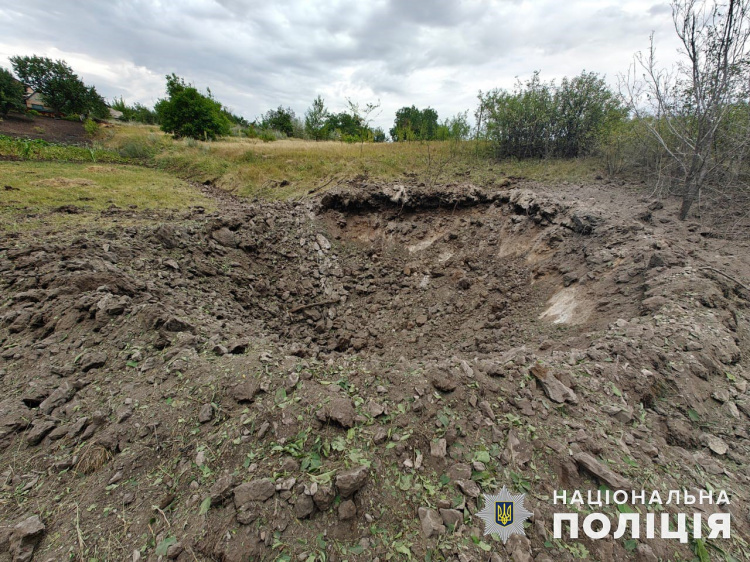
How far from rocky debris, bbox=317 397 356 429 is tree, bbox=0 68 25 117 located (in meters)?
52.7

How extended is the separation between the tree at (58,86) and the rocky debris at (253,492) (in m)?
56.8

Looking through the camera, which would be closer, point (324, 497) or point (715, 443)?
point (324, 497)

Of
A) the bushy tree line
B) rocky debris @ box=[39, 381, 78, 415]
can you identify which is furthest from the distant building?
rocky debris @ box=[39, 381, 78, 415]

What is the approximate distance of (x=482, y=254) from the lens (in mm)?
6871

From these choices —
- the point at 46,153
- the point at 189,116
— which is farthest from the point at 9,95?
the point at 46,153

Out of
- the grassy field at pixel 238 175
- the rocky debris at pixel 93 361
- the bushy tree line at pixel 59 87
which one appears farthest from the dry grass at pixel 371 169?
the bushy tree line at pixel 59 87

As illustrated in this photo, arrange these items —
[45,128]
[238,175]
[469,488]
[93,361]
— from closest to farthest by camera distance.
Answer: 1. [469,488]
2. [93,361]
3. [238,175]
4. [45,128]

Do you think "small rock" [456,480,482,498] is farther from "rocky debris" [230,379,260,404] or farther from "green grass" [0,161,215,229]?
"green grass" [0,161,215,229]

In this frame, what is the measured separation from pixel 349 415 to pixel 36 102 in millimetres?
63525

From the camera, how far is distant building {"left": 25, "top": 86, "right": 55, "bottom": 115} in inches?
1496

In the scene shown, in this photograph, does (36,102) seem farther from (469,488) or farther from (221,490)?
(469,488)

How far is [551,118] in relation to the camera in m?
12.2

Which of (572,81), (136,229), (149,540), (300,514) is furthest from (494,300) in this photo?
(572,81)

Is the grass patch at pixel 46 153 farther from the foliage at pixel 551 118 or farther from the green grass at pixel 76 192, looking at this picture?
the foliage at pixel 551 118
